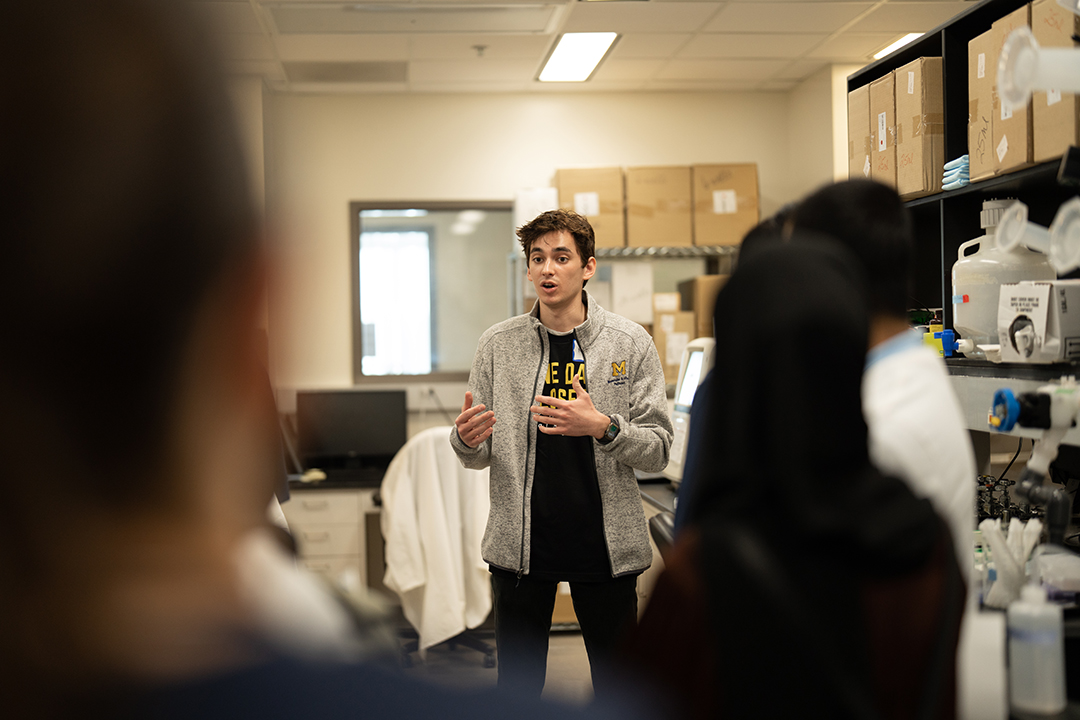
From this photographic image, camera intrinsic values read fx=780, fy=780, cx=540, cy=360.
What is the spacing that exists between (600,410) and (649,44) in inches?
109

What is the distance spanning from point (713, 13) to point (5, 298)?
3958mm

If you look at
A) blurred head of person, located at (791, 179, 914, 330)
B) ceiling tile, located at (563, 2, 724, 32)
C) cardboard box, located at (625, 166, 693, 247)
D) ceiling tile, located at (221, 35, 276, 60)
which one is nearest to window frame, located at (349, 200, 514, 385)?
cardboard box, located at (625, 166, 693, 247)

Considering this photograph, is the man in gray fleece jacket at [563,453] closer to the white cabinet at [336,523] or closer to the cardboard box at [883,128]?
the cardboard box at [883,128]

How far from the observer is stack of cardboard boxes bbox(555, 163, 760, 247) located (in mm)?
4469

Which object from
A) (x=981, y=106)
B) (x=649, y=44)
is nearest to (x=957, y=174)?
(x=981, y=106)

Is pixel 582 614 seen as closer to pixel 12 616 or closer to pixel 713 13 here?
pixel 12 616

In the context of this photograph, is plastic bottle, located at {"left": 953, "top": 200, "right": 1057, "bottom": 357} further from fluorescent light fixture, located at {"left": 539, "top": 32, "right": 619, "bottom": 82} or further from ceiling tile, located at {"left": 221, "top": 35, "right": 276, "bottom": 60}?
fluorescent light fixture, located at {"left": 539, "top": 32, "right": 619, "bottom": 82}

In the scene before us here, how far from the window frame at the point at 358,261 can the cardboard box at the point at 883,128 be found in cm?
287

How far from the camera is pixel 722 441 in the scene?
585 mm

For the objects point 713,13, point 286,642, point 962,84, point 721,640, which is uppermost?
point 713,13

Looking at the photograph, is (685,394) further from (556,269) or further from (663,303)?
(663,303)

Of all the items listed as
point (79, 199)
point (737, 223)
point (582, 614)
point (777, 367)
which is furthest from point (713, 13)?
point (79, 199)

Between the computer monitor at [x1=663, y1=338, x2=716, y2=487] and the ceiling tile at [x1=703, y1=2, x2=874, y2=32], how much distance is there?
1772 millimetres

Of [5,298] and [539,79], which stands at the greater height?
[539,79]
